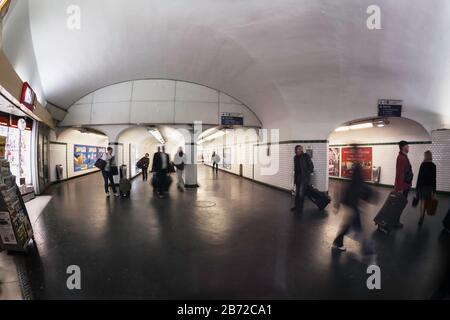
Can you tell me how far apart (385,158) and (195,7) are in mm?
11052

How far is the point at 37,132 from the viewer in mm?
8852

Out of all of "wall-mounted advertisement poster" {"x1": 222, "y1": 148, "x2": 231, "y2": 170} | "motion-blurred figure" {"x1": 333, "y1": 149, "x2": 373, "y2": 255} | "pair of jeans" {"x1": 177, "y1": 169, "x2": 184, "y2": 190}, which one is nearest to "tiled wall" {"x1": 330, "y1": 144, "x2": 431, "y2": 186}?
"motion-blurred figure" {"x1": 333, "y1": 149, "x2": 373, "y2": 255}

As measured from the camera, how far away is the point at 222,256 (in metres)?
3.55

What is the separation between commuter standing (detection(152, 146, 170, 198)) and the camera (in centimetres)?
830

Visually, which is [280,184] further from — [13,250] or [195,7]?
[13,250]

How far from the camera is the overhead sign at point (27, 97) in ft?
18.9

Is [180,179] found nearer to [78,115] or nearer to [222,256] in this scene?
[78,115]

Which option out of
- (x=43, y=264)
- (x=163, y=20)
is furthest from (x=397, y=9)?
(x=43, y=264)

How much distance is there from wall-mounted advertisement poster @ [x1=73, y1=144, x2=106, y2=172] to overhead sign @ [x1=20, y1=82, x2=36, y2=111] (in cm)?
896

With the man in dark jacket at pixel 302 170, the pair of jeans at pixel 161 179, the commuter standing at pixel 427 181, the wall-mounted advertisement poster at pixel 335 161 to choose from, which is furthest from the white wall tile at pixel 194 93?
the commuter standing at pixel 427 181

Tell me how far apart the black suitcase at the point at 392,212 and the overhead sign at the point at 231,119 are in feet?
24.7

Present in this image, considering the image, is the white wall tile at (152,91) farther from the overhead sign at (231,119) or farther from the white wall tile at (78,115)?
the overhead sign at (231,119)

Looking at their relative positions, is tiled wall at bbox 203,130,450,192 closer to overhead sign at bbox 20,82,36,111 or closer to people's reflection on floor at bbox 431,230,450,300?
people's reflection on floor at bbox 431,230,450,300
